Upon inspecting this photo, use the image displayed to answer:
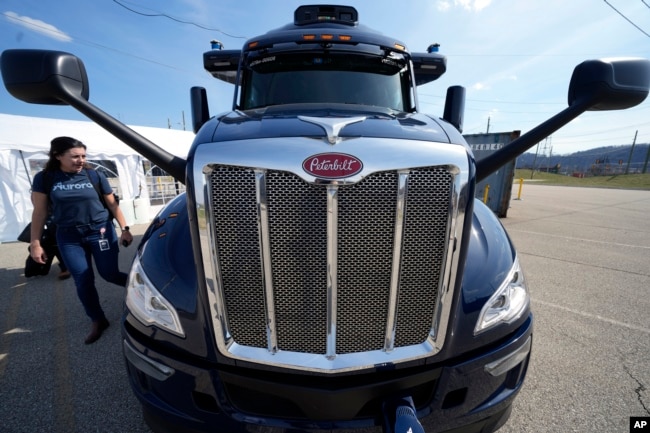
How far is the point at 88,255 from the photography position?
3205mm

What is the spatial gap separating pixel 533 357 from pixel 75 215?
4.82 meters

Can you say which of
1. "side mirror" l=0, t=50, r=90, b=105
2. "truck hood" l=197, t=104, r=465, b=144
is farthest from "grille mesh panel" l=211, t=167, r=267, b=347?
"side mirror" l=0, t=50, r=90, b=105

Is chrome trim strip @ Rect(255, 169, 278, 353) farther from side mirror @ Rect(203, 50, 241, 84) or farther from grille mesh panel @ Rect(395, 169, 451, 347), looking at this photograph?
side mirror @ Rect(203, 50, 241, 84)

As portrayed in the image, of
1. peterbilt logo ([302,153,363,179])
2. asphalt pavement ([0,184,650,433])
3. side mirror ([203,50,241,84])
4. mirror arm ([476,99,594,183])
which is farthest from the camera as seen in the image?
side mirror ([203,50,241,84])

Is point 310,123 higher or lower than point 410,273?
higher

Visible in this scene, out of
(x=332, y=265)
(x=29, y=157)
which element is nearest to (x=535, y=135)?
(x=332, y=265)

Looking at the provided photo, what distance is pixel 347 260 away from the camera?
132cm

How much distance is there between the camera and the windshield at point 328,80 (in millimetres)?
2617

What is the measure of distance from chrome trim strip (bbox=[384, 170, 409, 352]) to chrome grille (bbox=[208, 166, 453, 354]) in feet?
0.06

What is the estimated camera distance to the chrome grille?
4.01ft

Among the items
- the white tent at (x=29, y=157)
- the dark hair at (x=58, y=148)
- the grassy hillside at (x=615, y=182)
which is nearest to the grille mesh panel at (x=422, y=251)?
the dark hair at (x=58, y=148)

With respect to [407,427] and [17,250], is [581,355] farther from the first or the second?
[17,250]

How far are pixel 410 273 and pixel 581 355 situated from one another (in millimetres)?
2702

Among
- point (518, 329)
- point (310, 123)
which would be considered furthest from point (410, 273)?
point (310, 123)
